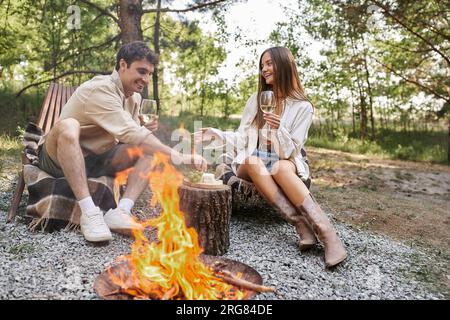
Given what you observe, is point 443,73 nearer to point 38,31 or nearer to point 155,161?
point 155,161

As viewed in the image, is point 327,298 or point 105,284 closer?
point 105,284

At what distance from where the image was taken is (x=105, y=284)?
78.3 inches

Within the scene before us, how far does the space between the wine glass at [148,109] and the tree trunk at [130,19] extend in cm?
286

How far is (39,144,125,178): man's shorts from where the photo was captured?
3035 mm

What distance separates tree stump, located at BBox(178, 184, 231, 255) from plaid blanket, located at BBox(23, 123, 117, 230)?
2.57 feet

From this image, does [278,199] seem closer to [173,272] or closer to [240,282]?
[240,282]

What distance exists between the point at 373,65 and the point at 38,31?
7.22m

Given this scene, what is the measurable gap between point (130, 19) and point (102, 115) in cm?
284

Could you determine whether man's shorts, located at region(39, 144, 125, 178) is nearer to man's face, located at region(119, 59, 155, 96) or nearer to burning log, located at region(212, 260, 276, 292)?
man's face, located at region(119, 59, 155, 96)

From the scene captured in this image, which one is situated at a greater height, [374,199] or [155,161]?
[155,161]

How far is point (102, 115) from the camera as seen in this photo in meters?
2.71

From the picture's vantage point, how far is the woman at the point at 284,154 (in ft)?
8.77

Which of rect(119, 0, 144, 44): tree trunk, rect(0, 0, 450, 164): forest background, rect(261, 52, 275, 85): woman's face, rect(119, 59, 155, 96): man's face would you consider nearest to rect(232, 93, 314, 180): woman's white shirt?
rect(261, 52, 275, 85): woman's face
